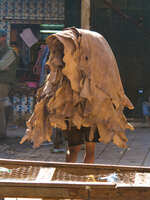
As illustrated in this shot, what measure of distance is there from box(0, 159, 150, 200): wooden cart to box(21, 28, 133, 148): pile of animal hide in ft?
2.53

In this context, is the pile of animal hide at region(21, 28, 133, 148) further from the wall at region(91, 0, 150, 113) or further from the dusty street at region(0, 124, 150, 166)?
the wall at region(91, 0, 150, 113)

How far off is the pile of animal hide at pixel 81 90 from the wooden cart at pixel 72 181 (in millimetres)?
771

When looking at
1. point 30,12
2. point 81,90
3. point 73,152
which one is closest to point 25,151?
point 73,152

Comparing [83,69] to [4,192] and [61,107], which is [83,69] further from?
[4,192]

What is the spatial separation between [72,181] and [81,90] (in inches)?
Answer: 46.0

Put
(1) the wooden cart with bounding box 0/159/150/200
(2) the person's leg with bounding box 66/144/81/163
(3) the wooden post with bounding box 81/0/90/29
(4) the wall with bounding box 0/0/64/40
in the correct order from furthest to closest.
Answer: (4) the wall with bounding box 0/0/64/40, (3) the wooden post with bounding box 81/0/90/29, (2) the person's leg with bounding box 66/144/81/163, (1) the wooden cart with bounding box 0/159/150/200

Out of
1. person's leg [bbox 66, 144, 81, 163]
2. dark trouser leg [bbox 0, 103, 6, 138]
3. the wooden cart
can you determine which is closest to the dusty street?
dark trouser leg [bbox 0, 103, 6, 138]

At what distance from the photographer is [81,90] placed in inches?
184

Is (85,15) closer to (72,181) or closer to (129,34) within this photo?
(129,34)

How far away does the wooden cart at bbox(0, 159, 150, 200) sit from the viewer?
3.37 metres

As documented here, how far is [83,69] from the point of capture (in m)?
4.73

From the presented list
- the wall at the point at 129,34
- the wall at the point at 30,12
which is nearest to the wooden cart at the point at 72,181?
the wall at the point at 129,34

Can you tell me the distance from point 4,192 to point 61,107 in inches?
61.4

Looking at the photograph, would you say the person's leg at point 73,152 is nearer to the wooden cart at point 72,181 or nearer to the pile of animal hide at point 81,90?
the pile of animal hide at point 81,90
